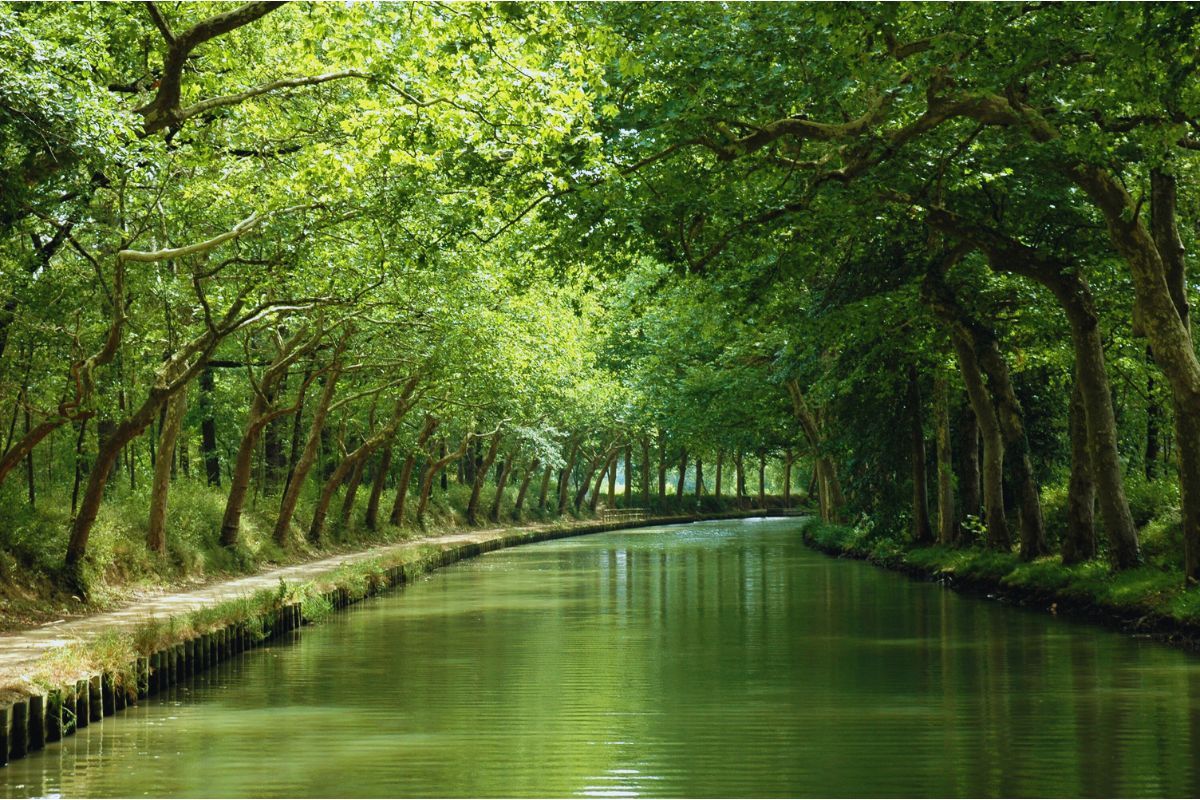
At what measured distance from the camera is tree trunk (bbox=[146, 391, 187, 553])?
947 inches

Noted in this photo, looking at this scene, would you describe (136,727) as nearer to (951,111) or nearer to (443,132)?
(443,132)

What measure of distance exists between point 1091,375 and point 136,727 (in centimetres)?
1550

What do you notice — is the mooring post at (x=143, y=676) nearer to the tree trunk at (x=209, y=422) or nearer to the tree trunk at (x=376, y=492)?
the tree trunk at (x=209, y=422)

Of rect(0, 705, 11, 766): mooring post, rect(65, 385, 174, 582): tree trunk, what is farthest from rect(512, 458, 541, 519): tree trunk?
rect(0, 705, 11, 766): mooring post

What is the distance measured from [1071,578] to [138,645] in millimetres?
15107

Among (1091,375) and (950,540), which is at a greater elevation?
(1091,375)

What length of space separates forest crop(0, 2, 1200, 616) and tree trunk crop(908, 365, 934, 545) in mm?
190

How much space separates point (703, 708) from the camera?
44.8 feet

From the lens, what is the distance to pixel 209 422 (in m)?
36.7

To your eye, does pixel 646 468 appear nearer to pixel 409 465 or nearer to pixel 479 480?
pixel 479 480

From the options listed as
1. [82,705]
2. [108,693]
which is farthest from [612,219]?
[82,705]

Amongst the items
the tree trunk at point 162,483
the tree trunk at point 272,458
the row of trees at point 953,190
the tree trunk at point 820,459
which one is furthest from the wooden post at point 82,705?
the tree trunk at point 820,459

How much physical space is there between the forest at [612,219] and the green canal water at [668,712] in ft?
12.5

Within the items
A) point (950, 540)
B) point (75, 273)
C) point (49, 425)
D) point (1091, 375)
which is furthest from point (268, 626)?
point (950, 540)
